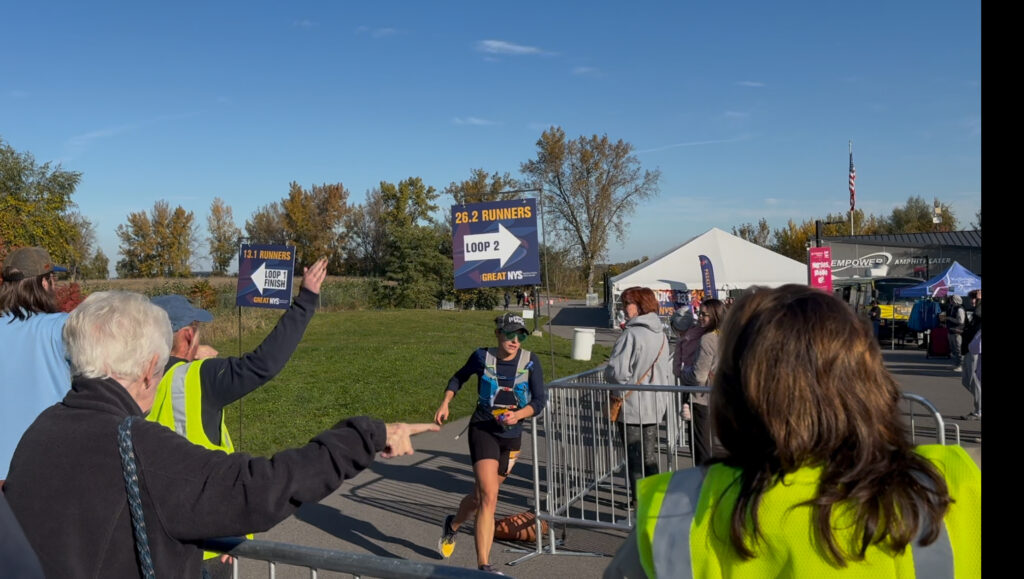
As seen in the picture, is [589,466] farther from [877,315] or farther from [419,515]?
[877,315]

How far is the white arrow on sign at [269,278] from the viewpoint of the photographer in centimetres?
998

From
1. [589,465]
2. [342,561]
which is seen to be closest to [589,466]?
[589,465]

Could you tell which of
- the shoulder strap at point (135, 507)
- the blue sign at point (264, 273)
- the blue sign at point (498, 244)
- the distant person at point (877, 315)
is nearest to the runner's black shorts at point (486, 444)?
the blue sign at point (498, 244)

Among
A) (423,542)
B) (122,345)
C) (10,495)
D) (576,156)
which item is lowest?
(423,542)

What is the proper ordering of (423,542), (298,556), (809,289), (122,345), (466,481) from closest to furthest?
(809,289) < (122,345) < (298,556) < (423,542) < (466,481)

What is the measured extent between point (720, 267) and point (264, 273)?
69.4 ft

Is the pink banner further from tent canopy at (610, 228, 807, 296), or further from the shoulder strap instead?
the shoulder strap

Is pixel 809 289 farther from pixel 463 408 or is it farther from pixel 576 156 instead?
pixel 576 156

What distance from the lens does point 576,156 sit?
2301 inches

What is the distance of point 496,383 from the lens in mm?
5820

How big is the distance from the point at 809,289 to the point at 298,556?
1708 millimetres

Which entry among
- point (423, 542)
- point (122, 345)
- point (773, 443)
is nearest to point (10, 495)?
point (122, 345)

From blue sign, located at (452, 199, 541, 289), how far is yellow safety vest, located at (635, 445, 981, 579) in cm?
631
